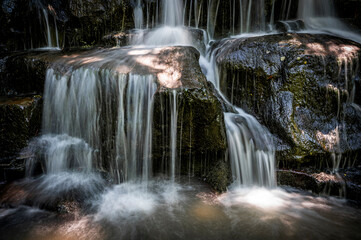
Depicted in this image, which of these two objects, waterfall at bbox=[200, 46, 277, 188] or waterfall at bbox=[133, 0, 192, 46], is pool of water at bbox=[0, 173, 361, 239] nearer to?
waterfall at bbox=[200, 46, 277, 188]

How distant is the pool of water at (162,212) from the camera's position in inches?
126

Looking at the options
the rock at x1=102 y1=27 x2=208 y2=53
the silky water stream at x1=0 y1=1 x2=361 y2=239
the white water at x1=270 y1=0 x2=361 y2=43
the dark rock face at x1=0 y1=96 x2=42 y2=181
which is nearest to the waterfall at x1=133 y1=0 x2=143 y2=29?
the rock at x1=102 y1=27 x2=208 y2=53

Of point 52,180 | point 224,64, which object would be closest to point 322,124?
point 224,64

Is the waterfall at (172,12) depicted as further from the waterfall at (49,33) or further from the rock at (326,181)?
the rock at (326,181)

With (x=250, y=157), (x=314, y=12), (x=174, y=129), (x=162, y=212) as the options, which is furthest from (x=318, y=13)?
(x=162, y=212)

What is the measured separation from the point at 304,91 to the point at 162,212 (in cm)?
364

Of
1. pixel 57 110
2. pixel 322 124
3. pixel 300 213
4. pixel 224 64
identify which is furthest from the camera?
pixel 224 64

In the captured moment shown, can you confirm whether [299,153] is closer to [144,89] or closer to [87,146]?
[144,89]

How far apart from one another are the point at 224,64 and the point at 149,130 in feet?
8.07

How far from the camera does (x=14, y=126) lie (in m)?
4.54

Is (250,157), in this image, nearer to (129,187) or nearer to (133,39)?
(129,187)

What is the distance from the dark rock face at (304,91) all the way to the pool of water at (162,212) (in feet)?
3.36

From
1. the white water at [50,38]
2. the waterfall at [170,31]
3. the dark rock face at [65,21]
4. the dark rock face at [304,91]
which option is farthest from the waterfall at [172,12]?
the dark rock face at [304,91]

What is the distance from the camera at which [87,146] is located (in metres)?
4.62
